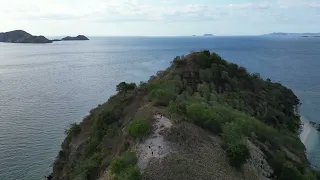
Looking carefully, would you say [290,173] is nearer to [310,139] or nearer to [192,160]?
[192,160]

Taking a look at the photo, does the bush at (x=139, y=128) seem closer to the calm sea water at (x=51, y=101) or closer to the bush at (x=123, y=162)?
the bush at (x=123, y=162)

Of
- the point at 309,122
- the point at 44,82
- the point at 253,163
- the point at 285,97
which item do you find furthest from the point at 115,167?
the point at 44,82

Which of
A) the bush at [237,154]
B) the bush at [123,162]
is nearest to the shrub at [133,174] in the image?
the bush at [123,162]

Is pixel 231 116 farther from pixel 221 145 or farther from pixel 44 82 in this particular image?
pixel 44 82

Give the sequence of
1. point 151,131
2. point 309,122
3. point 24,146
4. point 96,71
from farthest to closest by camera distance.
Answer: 1. point 96,71
2. point 309,122
3. point 24,146
4. point 151,131

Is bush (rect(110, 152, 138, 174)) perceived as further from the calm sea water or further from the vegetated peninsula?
the calm sea water

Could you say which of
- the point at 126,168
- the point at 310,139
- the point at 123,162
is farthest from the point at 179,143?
the point at 310,139
